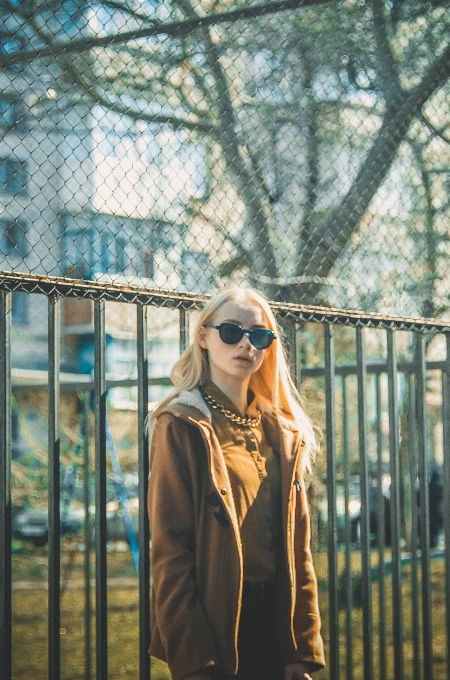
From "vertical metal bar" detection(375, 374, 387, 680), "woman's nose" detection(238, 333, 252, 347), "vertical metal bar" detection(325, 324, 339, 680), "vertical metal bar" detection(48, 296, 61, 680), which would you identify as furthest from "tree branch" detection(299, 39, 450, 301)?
"vertical metal bar" detection(48, 296, 61, 680)

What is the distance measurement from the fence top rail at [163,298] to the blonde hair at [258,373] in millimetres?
237

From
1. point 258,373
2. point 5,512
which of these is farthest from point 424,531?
point 5,512

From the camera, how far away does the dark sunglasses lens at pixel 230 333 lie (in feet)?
8.71

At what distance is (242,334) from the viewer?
8.73 feet

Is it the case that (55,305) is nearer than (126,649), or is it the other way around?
(55,305)

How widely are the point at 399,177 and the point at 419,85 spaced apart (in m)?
0.78

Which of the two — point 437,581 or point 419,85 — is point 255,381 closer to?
point 419,85

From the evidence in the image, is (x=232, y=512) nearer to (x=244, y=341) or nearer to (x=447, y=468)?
(x=244, y=341)

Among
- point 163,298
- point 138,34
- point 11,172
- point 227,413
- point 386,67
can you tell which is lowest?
point 227,413

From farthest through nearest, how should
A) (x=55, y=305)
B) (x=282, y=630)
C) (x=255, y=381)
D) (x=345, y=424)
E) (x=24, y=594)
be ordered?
(x=24, y=594) → (x=345, y=424) → (x=255, y=381) → (x=55, y=305) → (x=282, y=630)

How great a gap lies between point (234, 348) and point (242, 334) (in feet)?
0.18

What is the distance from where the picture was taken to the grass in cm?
544

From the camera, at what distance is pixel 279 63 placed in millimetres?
4848

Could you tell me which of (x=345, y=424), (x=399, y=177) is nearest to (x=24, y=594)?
(x=345, y=424)
